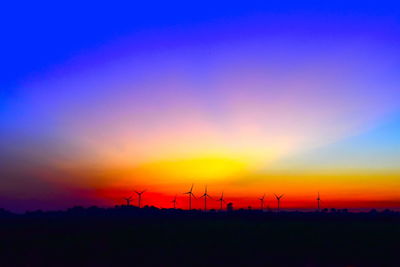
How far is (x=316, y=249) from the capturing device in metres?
63.6

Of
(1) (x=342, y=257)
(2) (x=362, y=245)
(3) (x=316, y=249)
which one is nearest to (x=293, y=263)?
(1) (x=342, y=257)

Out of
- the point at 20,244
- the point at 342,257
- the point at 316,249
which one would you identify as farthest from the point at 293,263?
the point at 20,244

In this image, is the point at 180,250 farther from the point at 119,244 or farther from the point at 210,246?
the point at 119,244

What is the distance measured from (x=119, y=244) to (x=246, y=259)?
22.1 metres

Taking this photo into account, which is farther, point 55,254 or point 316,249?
point 316,249

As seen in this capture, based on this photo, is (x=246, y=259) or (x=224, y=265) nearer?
(x=224, y=265)

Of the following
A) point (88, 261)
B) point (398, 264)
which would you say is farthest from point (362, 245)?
point (88, 261)

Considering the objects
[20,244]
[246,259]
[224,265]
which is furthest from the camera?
[20,244]

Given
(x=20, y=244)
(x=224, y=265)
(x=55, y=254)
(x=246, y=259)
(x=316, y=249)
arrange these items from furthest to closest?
(x=20, y=244), (x=316, y=249), (x=55, y=254), (x=246, y=259), (x=224, y=265)

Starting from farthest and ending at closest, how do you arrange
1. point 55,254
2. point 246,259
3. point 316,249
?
point 316,249 < point 55,254 < point 246,259

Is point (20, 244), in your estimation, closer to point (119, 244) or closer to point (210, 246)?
point (119, 244)

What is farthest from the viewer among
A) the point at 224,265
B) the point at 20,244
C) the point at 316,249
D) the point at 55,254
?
the point at 20,244

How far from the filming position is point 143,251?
60125 millimetres

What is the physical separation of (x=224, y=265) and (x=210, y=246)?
17271 mm
